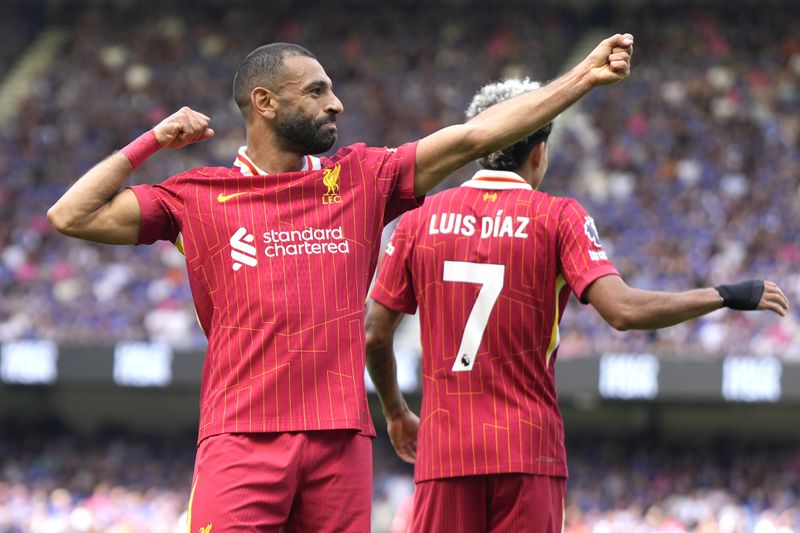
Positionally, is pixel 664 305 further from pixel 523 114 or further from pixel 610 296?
pixel 523 114

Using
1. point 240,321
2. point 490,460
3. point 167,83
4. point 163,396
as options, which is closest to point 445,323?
point 490,460

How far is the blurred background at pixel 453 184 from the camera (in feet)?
51.9

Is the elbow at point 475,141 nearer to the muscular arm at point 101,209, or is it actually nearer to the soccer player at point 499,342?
the soccer player at point 499,342

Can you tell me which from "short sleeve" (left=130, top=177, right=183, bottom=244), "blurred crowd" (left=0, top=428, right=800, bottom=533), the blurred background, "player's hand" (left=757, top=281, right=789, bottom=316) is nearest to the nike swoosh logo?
"short sleeve" (left=130, top=177, right=183, bottom=244)

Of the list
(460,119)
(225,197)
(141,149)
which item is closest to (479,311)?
(225,197)

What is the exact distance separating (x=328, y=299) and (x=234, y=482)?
24.2 inches

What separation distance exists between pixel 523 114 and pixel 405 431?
1.59 metres

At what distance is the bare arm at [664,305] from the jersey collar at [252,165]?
106cm

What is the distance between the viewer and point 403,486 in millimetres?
16797

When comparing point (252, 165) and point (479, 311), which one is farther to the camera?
point (479, 311)

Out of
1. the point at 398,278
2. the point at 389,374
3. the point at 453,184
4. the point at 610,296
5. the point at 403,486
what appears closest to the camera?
the point at 610,296

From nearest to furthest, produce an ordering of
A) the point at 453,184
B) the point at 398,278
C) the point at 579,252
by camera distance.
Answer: the point at 579,252
the point at 398,278
the point at 453,184

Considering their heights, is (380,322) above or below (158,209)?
below

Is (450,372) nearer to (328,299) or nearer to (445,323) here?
(445,323)
